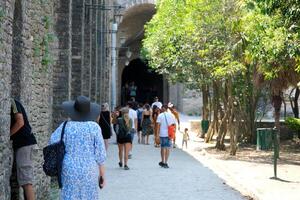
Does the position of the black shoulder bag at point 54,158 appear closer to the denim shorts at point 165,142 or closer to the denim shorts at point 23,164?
the denim shorts at point 23,164

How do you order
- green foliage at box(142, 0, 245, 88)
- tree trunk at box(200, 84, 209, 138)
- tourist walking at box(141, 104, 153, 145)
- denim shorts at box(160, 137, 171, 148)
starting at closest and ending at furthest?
denim shorts at box(160, 137, 171, 148) < green foliage at box(142, 0, 245, 88) < tourist walking at box(141, 104, 153, 145) < tree trunk at box(200, 84, 209, 138)

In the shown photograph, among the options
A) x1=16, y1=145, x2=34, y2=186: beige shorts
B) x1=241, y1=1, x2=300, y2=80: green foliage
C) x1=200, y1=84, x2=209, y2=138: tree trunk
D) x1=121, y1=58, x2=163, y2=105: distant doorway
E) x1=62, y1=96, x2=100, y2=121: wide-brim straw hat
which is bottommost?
x1=16, y1=145, x2=34, y2=186: beige shorts

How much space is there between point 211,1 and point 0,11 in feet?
37.7

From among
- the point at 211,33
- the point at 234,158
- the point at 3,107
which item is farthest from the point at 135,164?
the point at 3,107

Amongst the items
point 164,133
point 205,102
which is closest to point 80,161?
point 164,133

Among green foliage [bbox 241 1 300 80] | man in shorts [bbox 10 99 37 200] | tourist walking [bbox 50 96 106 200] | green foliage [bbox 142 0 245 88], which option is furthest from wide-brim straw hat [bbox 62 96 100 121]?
green foliage [bbox 142 0 245 88]

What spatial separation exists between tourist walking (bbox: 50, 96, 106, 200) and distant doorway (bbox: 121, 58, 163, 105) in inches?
1782

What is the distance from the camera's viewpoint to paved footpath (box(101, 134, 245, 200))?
1028 centimetres

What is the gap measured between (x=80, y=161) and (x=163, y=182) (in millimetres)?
6194

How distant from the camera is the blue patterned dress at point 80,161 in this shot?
589cm

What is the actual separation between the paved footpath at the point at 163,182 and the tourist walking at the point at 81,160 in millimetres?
4014

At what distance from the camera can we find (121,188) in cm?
1104

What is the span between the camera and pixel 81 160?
5910mm

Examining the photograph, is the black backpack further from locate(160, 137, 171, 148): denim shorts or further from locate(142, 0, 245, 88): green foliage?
locate(142, 0, 245, 88): green foliage
